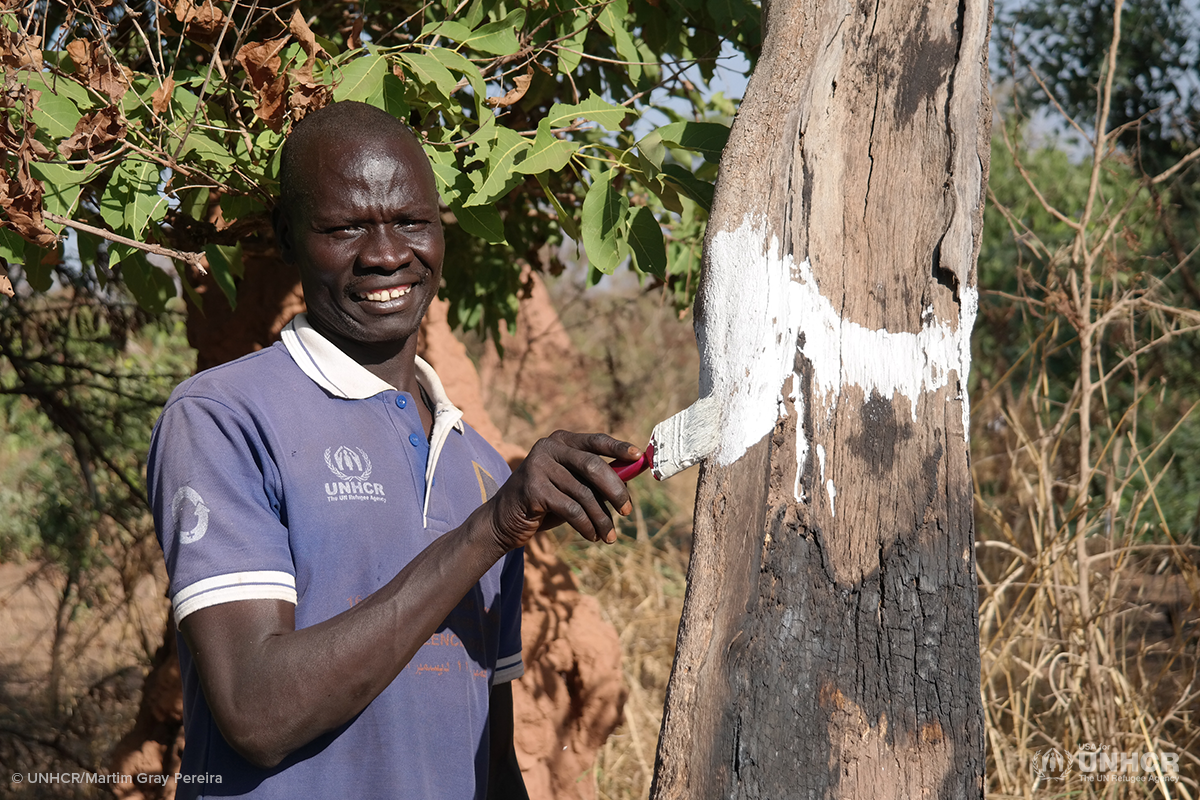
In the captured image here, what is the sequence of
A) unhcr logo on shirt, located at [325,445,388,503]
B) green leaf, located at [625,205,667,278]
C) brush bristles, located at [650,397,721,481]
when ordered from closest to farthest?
brush bristles, located at [650,397,721,481] < unhcr logo on shirt, located at [325,445,388,503] < green leaf, located at [625,205,667,278]

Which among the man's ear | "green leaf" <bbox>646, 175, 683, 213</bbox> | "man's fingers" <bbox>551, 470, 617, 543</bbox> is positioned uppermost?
"green leaf" <bbox>646, 175, 683, 213</bbox>

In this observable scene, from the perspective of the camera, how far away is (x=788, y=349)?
153 centimetres

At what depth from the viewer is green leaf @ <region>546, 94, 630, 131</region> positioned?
6.57 ft

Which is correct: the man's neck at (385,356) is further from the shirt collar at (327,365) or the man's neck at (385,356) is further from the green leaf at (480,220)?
the green leaf at (480,220)

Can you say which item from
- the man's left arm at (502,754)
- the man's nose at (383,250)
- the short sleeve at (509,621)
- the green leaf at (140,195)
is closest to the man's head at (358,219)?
the man's nose at (383,250)

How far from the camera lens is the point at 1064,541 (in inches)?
141

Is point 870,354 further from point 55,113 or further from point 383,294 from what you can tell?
point 55,113

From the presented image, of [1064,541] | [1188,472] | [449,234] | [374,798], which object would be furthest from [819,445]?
[1188,472]

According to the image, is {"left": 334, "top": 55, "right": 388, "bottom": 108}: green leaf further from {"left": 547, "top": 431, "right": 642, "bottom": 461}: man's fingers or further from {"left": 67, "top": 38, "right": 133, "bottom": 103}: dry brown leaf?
{"left": 547, "top": 431, "right": 642, "bottom": 461}: man's fingers

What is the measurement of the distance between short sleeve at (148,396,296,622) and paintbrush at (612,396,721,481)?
21.5 inches

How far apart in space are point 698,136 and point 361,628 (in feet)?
3.71

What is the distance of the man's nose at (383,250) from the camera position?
180 centimetres

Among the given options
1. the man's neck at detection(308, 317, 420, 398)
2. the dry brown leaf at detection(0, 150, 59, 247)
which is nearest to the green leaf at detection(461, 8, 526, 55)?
the man's neck at detection(308, 317, 420, 398)

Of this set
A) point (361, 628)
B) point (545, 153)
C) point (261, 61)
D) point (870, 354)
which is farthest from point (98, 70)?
point (870, 354)
